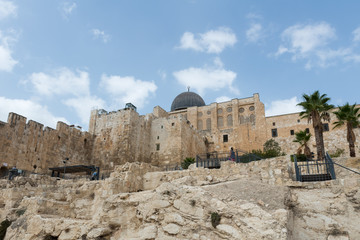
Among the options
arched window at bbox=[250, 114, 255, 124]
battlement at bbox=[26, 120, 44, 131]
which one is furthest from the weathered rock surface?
arched window at bbox=[250, 114, 255, 124]

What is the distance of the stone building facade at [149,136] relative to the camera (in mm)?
25406

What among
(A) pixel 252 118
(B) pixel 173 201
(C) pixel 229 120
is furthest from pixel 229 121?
(B) pixel 173 201

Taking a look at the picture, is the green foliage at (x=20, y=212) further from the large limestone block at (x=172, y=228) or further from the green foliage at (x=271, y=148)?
the green foliage at (x=271, y=148)

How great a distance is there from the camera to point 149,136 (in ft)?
105

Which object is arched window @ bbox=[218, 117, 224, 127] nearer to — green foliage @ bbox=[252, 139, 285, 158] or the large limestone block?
green foliage @ bbox=[252, 139, 285, 158]

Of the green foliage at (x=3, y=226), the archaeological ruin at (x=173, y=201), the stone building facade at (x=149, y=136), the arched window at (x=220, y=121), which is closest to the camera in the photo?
the archaeological ruin at (x=173, y=201)

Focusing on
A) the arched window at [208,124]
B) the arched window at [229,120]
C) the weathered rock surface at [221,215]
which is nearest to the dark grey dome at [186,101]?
the arched window at [208,124]

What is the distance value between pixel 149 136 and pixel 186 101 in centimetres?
1630

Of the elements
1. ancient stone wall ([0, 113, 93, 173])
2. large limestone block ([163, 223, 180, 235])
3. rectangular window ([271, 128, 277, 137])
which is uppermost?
rectangular window ([271, 128, 277, 137])

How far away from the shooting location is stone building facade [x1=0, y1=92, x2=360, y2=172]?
25406 millimetres

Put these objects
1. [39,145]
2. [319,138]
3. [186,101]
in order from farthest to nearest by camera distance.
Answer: [186,101] < [39,145] < [319,138]

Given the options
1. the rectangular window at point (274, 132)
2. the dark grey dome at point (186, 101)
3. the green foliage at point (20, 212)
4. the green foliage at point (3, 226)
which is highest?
the dark grey dome at point (186, 101)

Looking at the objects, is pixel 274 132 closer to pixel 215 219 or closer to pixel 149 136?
pixel 149 136

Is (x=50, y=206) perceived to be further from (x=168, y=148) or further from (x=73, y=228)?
(x=168, y=148)
